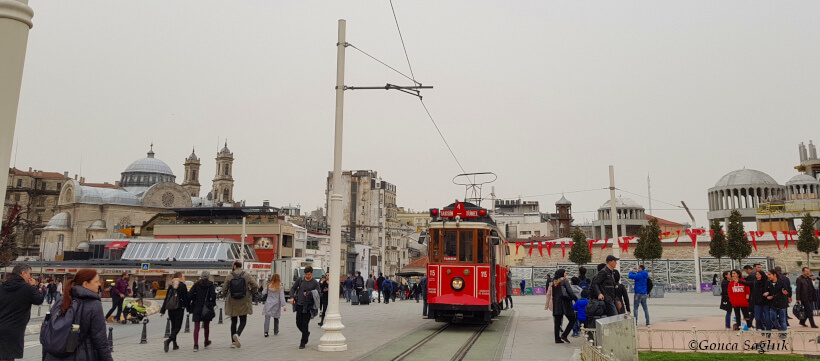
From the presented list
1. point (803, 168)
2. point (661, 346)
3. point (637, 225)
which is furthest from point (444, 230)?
point (803, 168)

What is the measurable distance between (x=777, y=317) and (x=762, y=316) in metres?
0.33

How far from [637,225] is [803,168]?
25.0m

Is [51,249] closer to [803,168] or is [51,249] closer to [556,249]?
[556,249]

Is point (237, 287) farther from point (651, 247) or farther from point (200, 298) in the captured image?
point (651, 247)

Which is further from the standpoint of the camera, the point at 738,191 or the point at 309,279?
the point at 738,191

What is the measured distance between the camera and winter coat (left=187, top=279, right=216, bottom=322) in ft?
38.3

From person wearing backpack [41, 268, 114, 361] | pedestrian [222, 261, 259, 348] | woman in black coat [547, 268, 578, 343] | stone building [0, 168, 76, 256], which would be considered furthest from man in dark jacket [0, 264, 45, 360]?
stone building [0, 168, 76, 256]

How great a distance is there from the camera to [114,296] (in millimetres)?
18234

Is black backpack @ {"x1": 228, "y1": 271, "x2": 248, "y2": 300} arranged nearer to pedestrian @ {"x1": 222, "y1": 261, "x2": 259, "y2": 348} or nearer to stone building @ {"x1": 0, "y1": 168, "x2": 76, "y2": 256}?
pedestrian @ {"x1": 222, "y1": 261, "x2": 259, "y2": 348}

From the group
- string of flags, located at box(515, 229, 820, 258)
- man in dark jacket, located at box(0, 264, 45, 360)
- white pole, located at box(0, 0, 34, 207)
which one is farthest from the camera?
string of flags, located at box(515, 229, 820, 258)

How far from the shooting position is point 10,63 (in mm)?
3945

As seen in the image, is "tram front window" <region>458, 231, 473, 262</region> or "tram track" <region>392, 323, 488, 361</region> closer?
"tram track" <region>392, 323, 488, 361</region>

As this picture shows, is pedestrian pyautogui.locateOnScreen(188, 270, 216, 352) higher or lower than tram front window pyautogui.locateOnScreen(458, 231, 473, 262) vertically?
lower

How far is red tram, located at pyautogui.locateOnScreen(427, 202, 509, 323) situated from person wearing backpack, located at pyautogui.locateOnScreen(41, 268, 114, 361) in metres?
10.4
